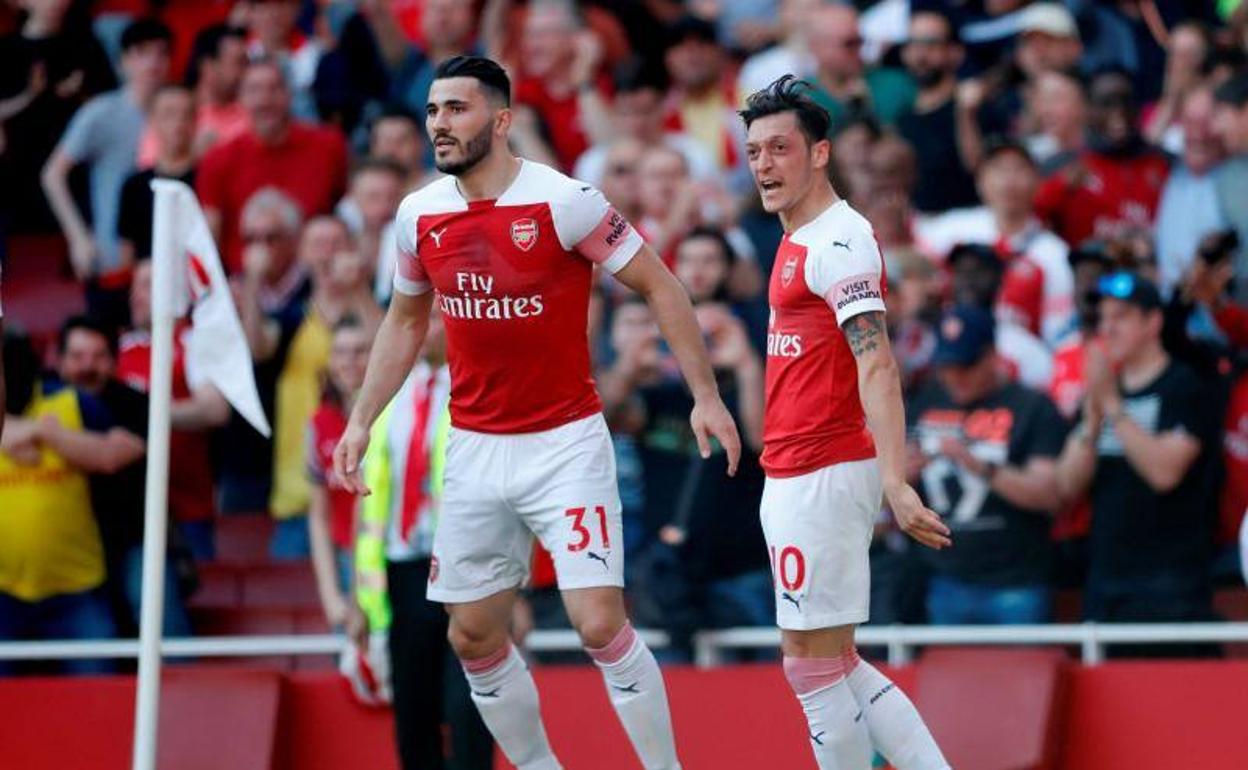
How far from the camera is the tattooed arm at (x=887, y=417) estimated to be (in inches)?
334

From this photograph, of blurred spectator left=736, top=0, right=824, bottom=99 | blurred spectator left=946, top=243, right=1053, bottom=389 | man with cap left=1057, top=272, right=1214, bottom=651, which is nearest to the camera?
man with cap left=1057, top=272, right=1214, bottom=651

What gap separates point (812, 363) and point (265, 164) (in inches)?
284

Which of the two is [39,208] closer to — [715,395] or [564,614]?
[564,614]

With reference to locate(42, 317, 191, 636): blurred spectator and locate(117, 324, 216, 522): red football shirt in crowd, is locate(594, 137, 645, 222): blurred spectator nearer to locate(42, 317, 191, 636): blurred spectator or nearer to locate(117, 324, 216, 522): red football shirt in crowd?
locate(117, 324, 216, 522): red football shirt in crowd

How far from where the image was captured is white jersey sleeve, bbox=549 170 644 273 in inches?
361

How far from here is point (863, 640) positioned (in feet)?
37.1

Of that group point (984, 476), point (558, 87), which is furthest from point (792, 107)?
point (558, 87)

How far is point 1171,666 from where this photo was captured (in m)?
11.0

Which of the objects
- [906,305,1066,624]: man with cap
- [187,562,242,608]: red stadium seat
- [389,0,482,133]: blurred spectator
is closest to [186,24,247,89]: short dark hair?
[389,0,482,133]: blurred spectator

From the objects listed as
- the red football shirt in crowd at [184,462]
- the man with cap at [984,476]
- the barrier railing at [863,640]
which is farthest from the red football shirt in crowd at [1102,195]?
the red football shirt in crowd at [184,462]

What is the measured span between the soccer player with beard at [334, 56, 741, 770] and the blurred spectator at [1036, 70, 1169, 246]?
5454 millimetres

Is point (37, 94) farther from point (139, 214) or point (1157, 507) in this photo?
Answer: point (1157, 507)

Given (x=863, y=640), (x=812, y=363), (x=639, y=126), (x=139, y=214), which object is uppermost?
(x=639, y=126)

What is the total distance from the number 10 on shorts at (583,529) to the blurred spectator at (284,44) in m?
8.07
